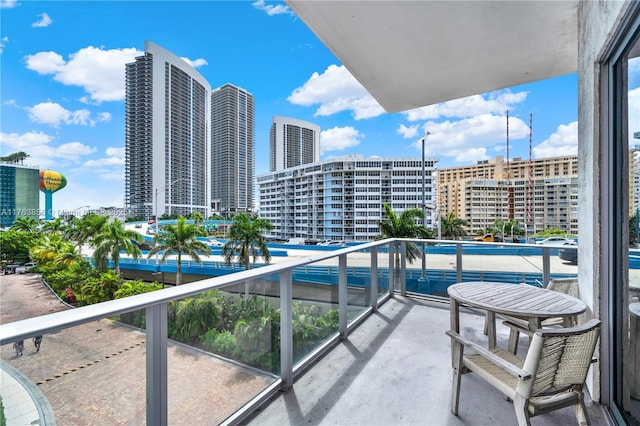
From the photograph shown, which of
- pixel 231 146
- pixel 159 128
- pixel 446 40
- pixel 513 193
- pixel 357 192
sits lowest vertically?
pixel 446 40

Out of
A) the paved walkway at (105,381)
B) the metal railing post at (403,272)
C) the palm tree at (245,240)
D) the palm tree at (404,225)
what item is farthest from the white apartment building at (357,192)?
the paved walkway at (105,381)

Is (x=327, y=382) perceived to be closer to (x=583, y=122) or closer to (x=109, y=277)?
(x=583, y=122)

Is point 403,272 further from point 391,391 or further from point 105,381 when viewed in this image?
point 105,381

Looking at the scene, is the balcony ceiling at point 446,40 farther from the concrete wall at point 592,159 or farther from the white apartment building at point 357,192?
the white apartment building at point 357,192

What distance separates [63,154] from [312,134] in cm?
5957

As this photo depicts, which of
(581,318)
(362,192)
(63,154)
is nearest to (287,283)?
(581,318)

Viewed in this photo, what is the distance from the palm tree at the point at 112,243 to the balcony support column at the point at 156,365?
1121 inches

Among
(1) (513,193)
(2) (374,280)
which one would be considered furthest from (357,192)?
(2) (374,280)

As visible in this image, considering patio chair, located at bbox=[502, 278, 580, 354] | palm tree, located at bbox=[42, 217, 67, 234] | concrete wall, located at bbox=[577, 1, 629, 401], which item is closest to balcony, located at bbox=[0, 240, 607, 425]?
patio chair, located at bbox=[502, 278, 580, 354]

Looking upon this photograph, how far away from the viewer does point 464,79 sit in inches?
154

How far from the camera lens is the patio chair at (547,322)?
2.20 metres

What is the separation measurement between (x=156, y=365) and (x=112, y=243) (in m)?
29.0

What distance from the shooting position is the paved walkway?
992 mm

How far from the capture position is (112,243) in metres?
25.1
